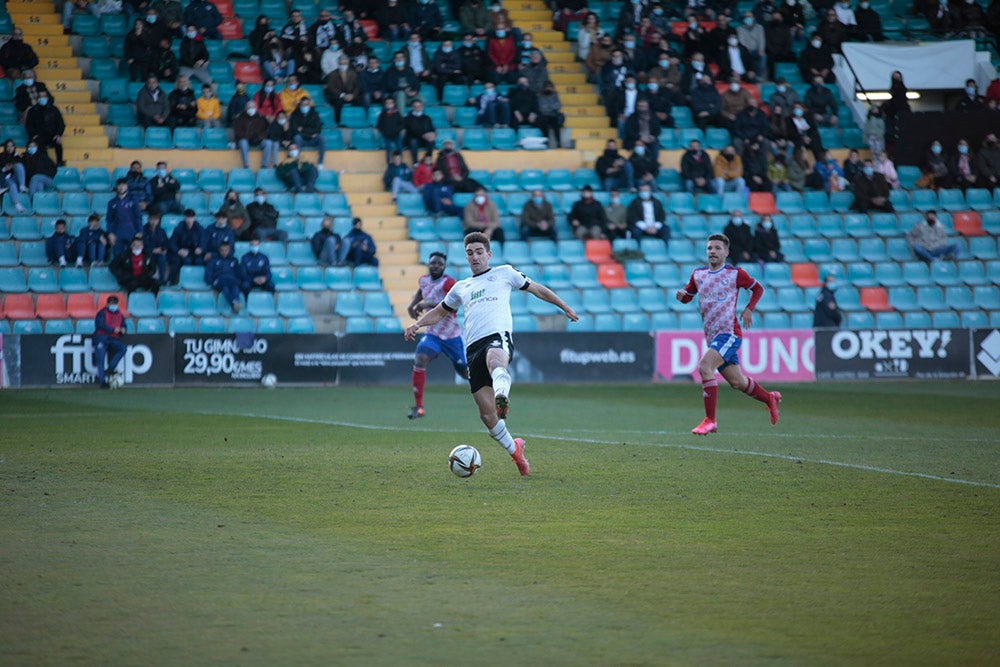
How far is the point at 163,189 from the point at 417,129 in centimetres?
574

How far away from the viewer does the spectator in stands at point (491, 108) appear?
29.3m

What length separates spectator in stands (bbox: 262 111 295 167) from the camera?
27484 millimetres

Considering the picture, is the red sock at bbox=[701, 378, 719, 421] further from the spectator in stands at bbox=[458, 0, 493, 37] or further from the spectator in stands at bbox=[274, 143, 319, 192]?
the spectator in stands at bbox=[458, 0, 493, 37]

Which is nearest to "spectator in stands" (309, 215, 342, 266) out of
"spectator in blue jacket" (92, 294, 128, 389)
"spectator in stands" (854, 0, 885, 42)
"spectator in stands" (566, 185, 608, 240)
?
"spectator in blue jacket" (92, 294, 128, 389)

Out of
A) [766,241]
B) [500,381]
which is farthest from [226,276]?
[500,381]

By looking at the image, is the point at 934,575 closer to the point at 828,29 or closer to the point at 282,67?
the point at 282,67

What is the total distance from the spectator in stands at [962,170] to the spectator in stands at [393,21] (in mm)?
13442

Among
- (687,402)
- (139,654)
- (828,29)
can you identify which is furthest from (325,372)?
(139,654)

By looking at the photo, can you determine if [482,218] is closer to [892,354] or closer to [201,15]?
[201,15]

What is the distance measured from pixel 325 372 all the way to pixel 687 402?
7411mm

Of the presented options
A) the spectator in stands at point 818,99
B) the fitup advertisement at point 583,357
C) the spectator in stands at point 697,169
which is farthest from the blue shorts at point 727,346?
the spectator in stands at point 818,99

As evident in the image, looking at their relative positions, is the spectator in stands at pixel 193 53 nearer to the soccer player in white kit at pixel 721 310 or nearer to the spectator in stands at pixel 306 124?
the spectator in stands at pixel 306 124

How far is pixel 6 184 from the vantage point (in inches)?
1008

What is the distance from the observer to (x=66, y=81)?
28391 millimetres
